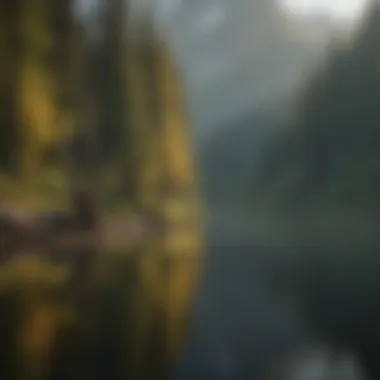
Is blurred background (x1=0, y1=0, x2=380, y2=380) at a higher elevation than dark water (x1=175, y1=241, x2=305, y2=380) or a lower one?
higher

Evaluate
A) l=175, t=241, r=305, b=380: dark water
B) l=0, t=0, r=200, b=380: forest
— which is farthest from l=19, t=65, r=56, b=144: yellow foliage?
l=175, t=241, r=305, b=380: dark water

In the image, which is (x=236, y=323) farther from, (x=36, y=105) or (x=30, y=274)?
(x=36, y=105)

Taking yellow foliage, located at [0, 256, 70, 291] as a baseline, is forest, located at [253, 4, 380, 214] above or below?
above

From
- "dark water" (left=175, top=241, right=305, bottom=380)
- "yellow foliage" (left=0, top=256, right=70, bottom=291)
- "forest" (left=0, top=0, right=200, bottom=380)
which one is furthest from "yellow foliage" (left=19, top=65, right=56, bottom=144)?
"dark water" (left=175, top=241, right=305, bottom=380)

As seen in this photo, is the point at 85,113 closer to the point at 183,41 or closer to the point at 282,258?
the point at 183,41

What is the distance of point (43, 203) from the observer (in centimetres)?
182

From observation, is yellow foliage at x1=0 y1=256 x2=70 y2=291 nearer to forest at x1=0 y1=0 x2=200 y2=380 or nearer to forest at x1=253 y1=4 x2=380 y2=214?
forest at x1=0 y1=0 x2=200 y2=380

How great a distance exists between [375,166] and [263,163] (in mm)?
249

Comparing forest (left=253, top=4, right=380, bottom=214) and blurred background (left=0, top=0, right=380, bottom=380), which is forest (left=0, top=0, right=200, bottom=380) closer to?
blurred background (left=0, top=0, right=380, bottom=380)

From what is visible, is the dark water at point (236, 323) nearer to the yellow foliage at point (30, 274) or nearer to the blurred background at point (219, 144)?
the blurred background at point (219, 144)

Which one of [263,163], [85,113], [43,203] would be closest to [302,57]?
[263,163]

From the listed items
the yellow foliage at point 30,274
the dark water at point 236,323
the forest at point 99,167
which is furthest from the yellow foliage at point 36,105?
the dark water at point 236,323

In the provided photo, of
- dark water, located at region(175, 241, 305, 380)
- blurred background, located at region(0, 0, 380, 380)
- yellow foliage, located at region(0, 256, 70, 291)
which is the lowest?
dark water, located at region(175, 241, 305, 380)

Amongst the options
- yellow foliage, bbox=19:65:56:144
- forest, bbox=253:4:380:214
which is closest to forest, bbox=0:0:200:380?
yellow foliage, bbox=19:65:56:144
